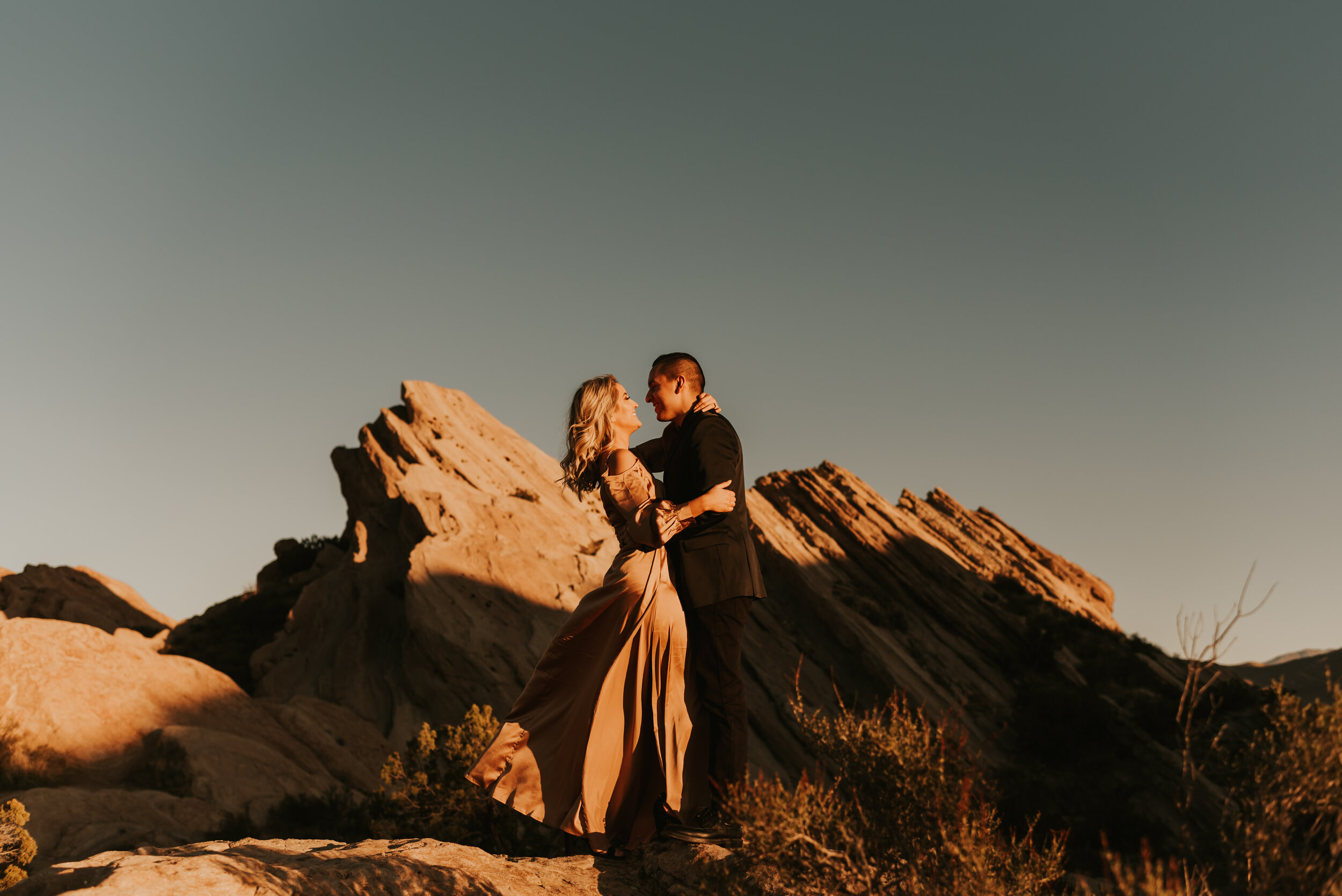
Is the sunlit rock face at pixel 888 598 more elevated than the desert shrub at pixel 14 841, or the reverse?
the sunlit rock face at pixel 888 598

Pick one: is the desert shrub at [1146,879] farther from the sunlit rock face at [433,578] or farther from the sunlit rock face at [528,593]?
the sunlit rock face at [433,578]

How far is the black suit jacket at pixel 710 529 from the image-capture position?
4488mm

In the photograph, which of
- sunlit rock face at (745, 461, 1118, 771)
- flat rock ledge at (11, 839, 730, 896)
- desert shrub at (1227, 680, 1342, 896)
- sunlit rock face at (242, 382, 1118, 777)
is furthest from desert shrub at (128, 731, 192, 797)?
desert shrub at (1227, 680, 1342, 896)

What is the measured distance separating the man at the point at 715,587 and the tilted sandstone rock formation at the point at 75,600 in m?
21.6

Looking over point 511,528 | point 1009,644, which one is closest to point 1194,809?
point 1009,644

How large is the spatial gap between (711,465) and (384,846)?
272cm

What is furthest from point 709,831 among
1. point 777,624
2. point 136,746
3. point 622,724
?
point 777,624

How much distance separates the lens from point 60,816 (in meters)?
8.62

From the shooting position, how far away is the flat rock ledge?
8.80ft

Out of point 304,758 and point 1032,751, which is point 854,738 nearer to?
point 304,758

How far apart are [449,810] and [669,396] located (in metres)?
5.93

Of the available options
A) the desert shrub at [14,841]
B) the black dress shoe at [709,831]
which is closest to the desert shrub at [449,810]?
the desert shrub at [14,841]

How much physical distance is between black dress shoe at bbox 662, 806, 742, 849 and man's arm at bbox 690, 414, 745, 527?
5.27 feet

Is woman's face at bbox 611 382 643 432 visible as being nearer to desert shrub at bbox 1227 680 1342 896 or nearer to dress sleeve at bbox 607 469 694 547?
dress sleeve at bbox 607 469 694 547
